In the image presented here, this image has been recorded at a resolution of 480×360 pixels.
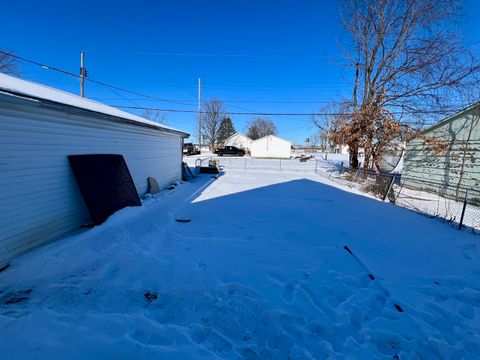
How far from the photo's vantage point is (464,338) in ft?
7.55

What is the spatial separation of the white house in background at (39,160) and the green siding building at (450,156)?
10548mm

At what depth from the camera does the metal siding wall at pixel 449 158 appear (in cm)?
948

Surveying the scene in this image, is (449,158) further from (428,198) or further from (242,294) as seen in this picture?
(242,294)

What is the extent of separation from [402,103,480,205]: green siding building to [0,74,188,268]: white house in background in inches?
415

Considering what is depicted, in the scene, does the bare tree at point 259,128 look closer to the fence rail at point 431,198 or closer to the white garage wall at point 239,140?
the white garage wall at point 239,140

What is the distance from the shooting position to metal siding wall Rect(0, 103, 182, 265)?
3.54 m

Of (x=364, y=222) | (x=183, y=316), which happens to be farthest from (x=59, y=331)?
(x=364, y=222)

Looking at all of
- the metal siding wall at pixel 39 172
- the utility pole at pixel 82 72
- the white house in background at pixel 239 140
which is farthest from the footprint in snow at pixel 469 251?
the white house in background at pixel 239 140

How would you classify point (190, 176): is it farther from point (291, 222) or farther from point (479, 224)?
point (479, 224)

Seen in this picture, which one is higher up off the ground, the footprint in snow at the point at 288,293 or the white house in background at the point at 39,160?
the white house in background at the point at 39,160

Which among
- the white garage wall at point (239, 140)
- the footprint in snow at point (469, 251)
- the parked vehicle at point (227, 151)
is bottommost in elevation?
the footprint in snow at point (469, 251)

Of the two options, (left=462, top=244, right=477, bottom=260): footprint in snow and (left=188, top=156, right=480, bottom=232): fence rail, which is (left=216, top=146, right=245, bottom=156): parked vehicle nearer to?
(left=188, top=156, right=480, bottom=232): fence rail

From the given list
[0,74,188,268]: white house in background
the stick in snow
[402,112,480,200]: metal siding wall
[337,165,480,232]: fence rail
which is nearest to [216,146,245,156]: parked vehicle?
[337,165,480,232]: fence rail

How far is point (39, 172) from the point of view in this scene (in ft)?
13.4
